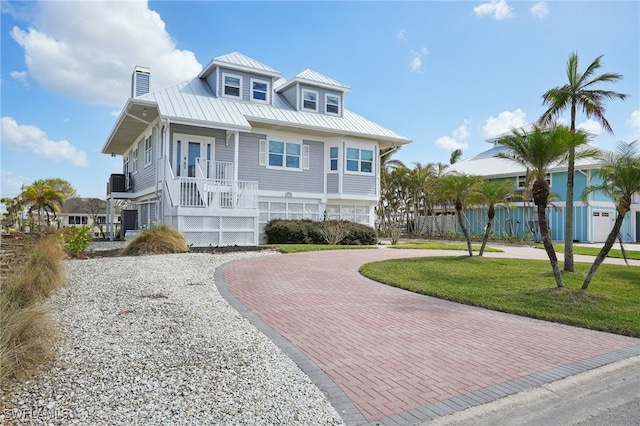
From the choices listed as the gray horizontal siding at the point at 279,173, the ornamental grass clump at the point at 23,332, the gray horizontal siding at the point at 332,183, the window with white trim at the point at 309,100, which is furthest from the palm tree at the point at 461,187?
the ornamental grass clump at the point at 23,332

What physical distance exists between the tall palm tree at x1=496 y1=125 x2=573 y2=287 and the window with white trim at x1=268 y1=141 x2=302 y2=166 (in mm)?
13219

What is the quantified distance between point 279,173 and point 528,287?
14083mm

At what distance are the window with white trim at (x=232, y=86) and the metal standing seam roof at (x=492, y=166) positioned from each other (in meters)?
14.5

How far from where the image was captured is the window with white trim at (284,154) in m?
21.3

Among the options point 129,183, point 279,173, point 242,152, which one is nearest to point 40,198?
point 129,183

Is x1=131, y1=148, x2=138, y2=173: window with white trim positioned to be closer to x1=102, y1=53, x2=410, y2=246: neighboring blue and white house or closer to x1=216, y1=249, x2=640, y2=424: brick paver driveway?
x1=102, y1=53, x2=410, y2=246: neighboring blue and white house

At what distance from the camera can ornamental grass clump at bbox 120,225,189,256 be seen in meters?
12.9

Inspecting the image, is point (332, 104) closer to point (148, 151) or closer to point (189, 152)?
point (189, 152)

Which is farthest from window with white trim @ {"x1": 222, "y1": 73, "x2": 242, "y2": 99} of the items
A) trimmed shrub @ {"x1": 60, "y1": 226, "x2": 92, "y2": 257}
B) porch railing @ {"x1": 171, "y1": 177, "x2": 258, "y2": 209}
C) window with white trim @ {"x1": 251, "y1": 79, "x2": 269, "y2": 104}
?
trimmed shrub @ {"x1": 60, "y1": 226, "x2": 92, "y2": 257}

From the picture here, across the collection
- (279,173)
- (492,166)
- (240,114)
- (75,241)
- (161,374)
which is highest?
(240,114)

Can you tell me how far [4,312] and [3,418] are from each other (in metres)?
1.74

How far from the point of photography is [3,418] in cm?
317

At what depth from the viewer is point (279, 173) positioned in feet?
70.1

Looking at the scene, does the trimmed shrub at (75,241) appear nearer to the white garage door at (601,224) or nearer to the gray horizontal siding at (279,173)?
the gray horizontal siding at (279,173)
